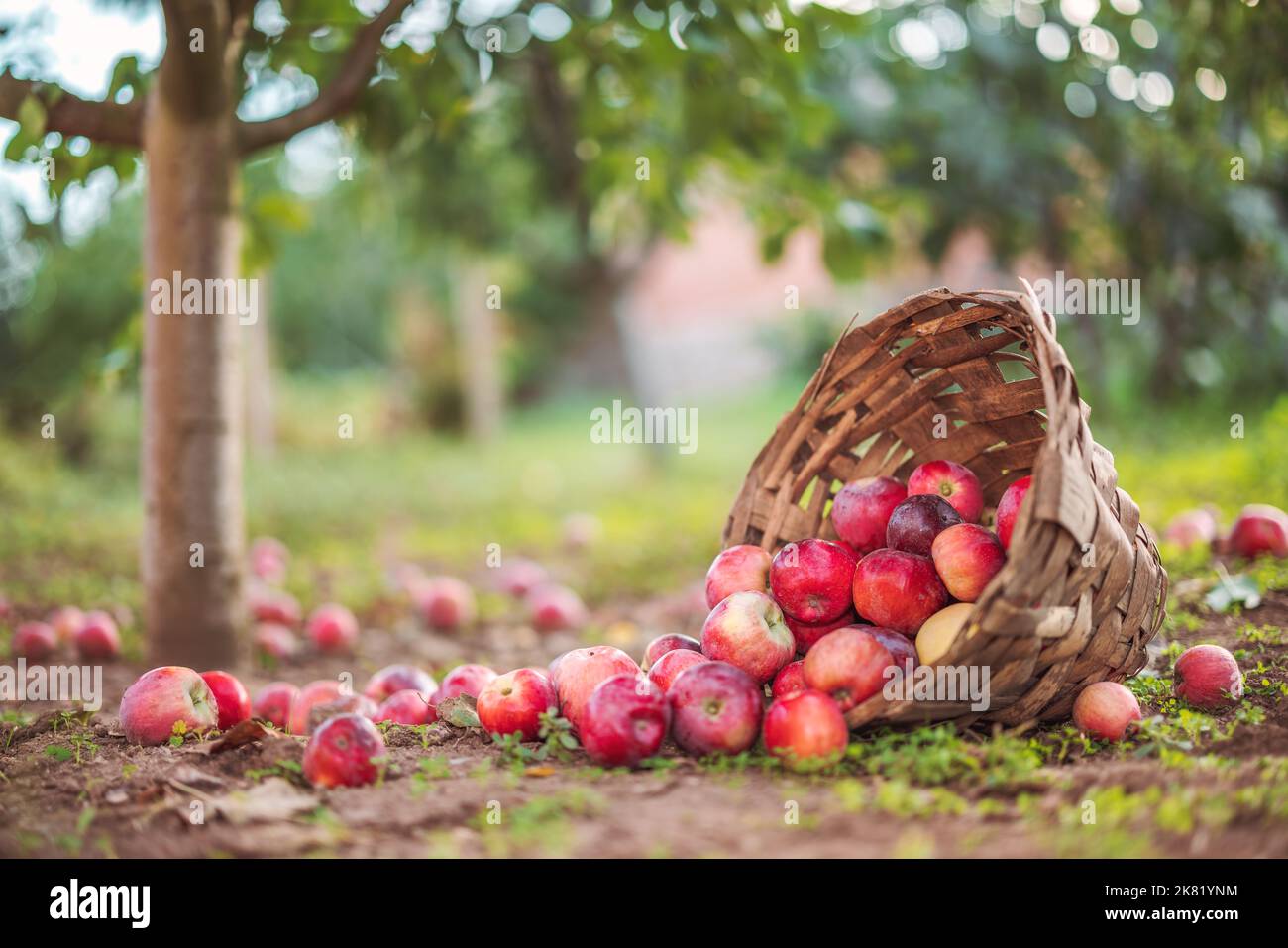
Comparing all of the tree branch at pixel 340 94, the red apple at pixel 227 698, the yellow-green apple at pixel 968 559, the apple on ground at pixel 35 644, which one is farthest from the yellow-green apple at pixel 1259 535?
the apple on ground at pixel 35 644

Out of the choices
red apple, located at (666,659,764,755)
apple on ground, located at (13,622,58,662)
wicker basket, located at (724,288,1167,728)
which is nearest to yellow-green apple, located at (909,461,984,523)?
wicker basket, located at (724,288,1167,728)

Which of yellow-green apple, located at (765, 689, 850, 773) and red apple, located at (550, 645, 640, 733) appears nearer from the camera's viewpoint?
yellow-green apple, located at (765, 689, 850, 773)

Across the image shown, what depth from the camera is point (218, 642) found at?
387 cm

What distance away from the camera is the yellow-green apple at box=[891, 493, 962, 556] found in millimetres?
2633

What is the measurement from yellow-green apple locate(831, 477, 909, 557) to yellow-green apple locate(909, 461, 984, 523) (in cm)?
7

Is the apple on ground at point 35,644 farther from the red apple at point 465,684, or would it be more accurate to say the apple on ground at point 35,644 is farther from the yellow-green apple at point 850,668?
the yellow-green apple at point 850,668

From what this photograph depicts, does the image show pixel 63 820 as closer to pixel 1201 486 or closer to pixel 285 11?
pixel 285 11

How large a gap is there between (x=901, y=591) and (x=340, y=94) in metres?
2.85

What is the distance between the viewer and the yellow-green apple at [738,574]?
110 inches

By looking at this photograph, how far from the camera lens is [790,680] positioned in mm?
2490

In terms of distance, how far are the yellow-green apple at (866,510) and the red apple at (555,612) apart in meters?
2.33

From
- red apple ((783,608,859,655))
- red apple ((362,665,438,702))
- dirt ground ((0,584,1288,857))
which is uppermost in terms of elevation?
red apple ((783,608,859,655))

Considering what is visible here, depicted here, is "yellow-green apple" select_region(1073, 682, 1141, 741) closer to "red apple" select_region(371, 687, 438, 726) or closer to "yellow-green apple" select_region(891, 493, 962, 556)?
"yellow-green apple" select_region(891, 493, 962, 556)
